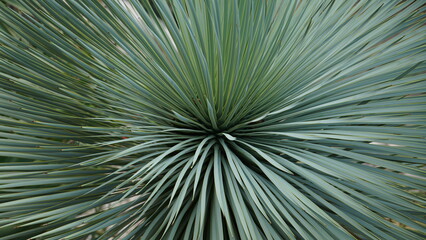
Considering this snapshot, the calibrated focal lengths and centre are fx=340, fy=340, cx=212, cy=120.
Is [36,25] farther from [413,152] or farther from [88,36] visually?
[413,152]

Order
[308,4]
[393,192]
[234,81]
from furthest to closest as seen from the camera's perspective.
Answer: [308,4] → [234,81] → [393,192]

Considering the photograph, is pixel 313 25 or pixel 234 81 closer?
pixel 234 81

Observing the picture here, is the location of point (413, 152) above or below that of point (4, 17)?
below

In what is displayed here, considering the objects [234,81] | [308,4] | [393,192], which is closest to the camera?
[393,192]

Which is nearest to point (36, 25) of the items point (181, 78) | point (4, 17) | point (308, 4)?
point (4, 17)

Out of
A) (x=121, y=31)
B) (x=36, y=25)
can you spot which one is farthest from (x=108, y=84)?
(x=36, y=25)

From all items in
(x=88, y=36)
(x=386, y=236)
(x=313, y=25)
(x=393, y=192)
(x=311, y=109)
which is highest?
(x=88, y=36)

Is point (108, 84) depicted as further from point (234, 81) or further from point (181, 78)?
point (234, 81)
